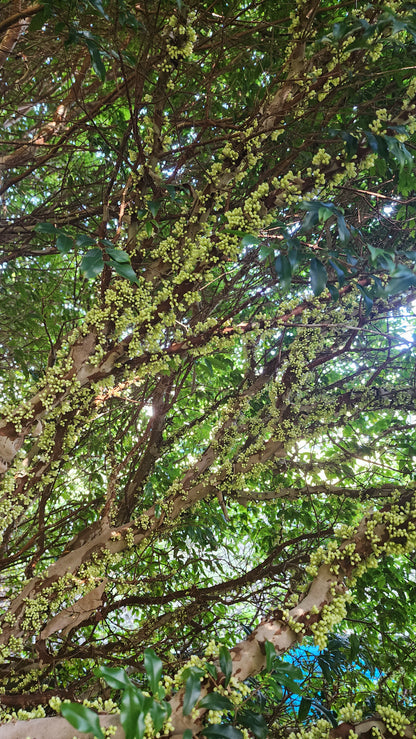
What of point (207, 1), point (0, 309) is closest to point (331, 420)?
point (207, 1)

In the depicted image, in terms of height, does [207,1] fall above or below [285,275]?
above

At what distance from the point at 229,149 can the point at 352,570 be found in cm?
188

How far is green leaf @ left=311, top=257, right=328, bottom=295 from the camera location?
5.25 feet

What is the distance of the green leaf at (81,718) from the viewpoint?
0.88 meters

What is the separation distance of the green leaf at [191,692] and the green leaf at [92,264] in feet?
3.85

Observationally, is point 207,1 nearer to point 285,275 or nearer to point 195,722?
point 285,275

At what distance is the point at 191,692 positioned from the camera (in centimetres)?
112

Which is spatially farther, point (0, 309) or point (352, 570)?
point (0, 309)

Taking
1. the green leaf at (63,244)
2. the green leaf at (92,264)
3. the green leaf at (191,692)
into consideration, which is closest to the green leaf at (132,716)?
the green leaf at (191,692)

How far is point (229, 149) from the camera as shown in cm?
207

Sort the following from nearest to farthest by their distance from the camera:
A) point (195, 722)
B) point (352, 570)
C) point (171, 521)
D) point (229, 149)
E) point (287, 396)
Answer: point (195, 722)
point (352, 570)
point (229, 149)
point (171, 521)
point (287, 396)

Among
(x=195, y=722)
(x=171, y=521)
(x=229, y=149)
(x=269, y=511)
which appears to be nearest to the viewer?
(x=195, y=722)

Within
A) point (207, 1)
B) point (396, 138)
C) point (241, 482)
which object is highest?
point (207, 1)

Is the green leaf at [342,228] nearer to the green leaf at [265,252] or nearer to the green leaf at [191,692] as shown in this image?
the green leaf at [265,252]
